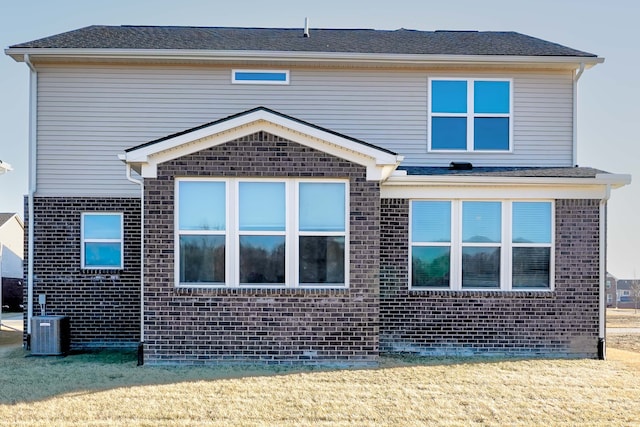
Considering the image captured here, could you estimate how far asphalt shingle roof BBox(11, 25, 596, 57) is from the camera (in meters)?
11.2

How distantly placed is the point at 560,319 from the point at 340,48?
279 inches

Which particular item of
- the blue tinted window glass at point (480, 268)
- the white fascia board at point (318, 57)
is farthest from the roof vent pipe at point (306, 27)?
the blue tinted window glass at point (480, 268)

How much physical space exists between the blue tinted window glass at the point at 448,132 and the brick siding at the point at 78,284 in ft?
21.7

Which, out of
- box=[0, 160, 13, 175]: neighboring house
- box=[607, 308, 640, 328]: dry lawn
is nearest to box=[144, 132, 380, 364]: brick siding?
box=[0, 160, 13, 175]: neighboring house

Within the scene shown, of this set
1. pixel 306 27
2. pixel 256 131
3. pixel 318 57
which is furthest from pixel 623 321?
pixel 256 131

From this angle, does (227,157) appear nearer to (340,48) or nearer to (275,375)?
(275,375)

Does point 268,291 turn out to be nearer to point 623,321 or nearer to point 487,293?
point 487,293

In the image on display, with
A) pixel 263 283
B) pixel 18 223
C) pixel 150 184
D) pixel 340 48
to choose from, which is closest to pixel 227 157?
pixel 150 184

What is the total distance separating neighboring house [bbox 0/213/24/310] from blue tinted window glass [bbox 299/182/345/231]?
72.9 feet

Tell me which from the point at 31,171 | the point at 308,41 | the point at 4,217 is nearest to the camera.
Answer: the point at 31,171

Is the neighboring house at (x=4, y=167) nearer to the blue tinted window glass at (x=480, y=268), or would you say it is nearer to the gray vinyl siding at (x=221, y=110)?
the gray vinyl siding at (x=221, y=110)

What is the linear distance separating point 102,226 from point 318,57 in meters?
5.70

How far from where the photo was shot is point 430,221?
32.7ft

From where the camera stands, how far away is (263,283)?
882 centimetres
